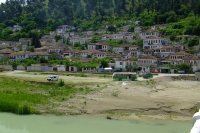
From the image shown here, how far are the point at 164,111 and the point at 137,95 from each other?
559cm

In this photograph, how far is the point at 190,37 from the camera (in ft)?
216

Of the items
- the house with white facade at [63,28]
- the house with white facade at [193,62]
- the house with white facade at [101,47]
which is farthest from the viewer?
the house with white facade at [63,28]

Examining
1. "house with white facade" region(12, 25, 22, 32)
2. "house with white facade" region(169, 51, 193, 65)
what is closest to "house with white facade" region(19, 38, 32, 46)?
"house with white facade" region(12, 25, 22, 32)

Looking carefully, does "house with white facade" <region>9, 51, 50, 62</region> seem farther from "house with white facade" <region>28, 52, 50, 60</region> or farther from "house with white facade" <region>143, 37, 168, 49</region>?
"house with white facade" <region>143, 37, 168, 49</region>

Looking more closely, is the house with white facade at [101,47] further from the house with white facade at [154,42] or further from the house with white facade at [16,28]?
the house with white facade at [16,28]

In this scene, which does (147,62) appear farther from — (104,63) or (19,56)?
(19,56)

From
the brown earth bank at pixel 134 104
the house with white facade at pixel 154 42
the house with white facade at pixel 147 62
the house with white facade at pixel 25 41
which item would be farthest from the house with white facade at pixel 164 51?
the house with white facade at pixel 25 41

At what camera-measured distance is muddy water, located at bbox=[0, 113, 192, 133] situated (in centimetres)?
1656

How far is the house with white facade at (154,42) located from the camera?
65.9m

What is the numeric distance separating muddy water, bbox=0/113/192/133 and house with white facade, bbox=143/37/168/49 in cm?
4916

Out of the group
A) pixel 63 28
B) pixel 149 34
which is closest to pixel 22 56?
pixel 149 34

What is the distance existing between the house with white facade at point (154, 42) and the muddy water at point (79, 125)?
49.2 m

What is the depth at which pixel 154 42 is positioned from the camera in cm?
6669

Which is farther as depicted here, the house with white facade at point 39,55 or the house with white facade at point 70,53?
the house with white facade at point 70,53
